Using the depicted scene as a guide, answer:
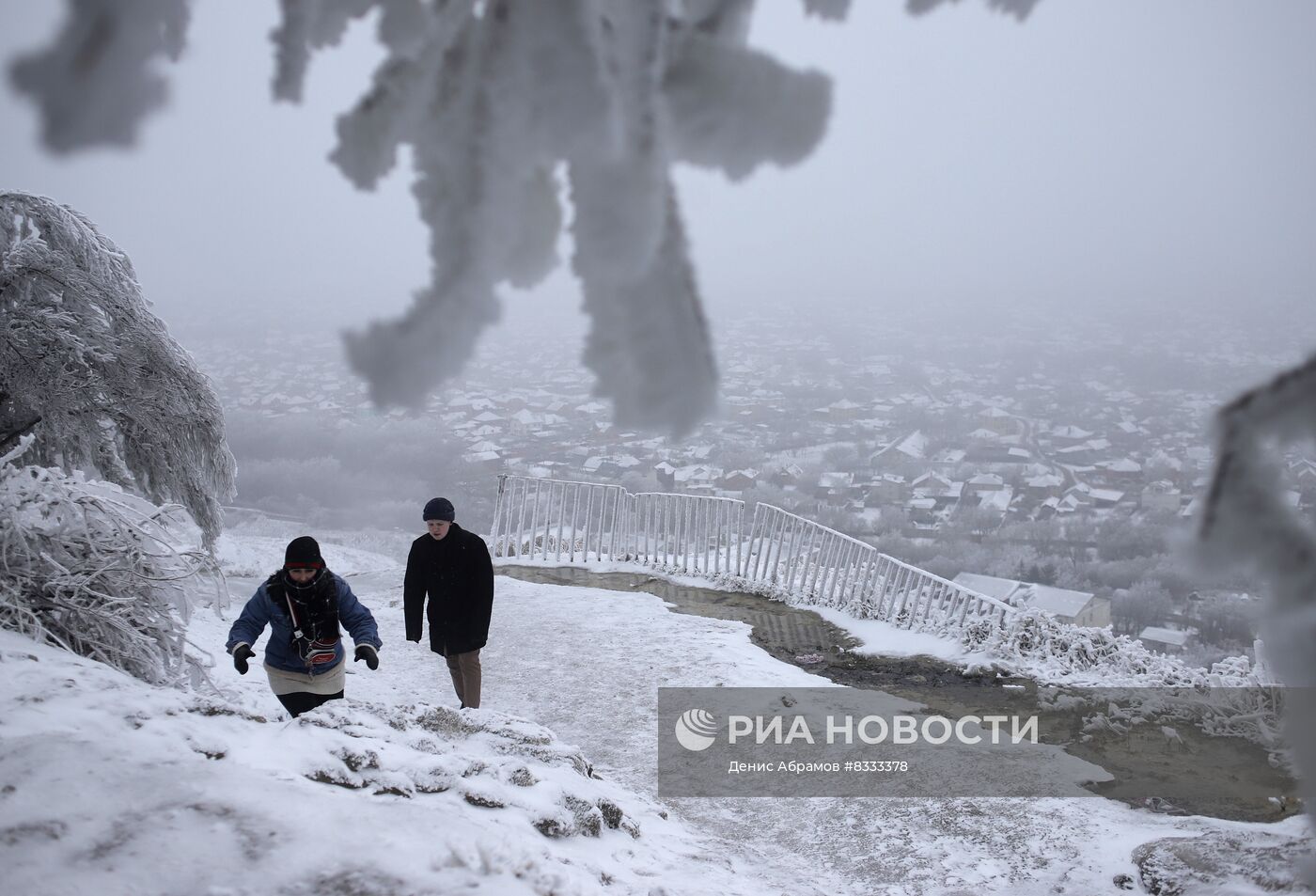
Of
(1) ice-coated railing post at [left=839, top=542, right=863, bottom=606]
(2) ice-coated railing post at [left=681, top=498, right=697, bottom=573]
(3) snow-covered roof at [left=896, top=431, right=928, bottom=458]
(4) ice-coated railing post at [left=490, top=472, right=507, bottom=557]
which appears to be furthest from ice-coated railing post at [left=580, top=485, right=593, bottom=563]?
(3) snow-covered roof at [left=896, top=431, right=928, bottom=458]

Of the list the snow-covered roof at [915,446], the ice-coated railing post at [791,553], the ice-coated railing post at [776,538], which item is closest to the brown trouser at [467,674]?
the ice-coated railing post at [791,553]

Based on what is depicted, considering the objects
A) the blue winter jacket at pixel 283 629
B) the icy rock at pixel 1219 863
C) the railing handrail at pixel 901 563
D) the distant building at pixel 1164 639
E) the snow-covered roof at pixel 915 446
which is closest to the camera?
the icy rock at pixel 1219 863

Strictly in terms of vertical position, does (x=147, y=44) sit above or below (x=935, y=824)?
above

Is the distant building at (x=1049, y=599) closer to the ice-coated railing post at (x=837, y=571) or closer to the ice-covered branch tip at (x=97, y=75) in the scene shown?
the ice-coated railing post at (x=837, y=571)

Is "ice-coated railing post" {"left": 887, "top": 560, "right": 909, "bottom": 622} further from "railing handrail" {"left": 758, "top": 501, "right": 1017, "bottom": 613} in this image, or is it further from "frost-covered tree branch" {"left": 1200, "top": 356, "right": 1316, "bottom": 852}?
"frost-covered tree branch" {"left": 1200, "top": 356, "right": 1316, "bottom": 852}

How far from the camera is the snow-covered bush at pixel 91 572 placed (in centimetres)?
397

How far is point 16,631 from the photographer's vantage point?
12.3 feet

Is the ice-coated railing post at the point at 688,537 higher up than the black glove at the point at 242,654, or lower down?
higher up

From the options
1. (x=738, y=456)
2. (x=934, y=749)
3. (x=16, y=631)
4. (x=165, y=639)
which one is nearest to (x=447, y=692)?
(x=165, y=639)

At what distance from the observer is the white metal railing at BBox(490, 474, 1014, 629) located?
28.8ft

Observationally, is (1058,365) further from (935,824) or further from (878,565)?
(935,824)

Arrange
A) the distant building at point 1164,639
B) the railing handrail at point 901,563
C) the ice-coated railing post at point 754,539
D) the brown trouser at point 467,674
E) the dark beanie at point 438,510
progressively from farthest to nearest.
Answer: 1. the ice-coated railing post at point 754,539
2. the railing handrail at point 901,563
3. the distant building at point 1164,639
4. the brown trouser at point 467,674
5. the dark beanie at point 438,510

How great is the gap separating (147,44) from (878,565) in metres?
9.12

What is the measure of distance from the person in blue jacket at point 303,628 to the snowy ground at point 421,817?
0.27m
